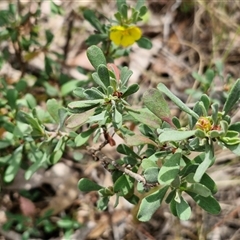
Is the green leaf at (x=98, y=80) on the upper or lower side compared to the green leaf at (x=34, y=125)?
upper

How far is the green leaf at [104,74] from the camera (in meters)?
1.40

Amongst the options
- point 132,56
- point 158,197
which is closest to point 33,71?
point 132,56

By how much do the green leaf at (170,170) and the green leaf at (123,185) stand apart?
31cm

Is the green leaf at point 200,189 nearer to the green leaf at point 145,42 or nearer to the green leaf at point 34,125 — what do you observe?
the green leaf at point 34,125

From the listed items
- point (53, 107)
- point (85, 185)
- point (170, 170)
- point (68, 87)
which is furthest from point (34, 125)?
point (170, 170)

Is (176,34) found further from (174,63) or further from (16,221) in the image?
(16,221)

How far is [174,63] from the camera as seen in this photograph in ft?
9.82

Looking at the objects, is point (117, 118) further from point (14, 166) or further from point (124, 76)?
point (14, 166)

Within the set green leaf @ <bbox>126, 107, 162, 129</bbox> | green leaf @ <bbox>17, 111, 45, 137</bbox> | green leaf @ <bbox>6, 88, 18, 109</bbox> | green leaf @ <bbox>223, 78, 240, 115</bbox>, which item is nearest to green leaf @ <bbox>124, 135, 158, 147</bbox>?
green leaf @ <bbox>126, 107, 162, 129</bbox>

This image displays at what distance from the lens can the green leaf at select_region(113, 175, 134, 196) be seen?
1.63 m

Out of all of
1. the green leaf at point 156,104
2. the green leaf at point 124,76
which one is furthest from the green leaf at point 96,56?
the green leaf at point 156,104

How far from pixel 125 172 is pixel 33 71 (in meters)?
1.40

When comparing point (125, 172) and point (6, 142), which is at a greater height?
point (125, 172)

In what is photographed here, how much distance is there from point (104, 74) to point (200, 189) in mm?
440
